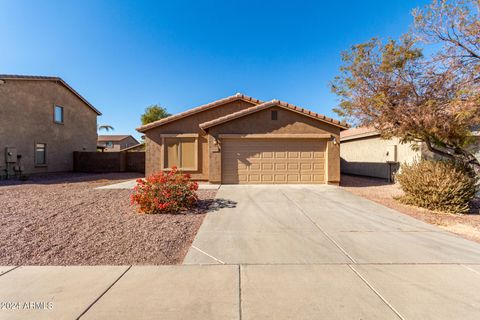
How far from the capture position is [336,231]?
4.89 metres

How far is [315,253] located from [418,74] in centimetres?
699

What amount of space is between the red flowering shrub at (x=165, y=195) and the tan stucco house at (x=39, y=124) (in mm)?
13630

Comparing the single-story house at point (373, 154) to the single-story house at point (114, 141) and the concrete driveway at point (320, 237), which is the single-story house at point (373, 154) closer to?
the concrete driveway at point (320, 237)

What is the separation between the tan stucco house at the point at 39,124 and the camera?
13.9 m

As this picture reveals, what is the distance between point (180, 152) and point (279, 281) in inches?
404

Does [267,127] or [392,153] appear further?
[392,153]

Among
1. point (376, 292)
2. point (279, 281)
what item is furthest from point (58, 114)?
point (376, 292)

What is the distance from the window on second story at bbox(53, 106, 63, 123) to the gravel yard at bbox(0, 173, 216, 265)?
42.1 feet

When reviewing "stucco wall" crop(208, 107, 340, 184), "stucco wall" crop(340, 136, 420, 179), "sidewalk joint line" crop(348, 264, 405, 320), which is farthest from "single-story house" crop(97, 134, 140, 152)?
"sidewalk joint line" crop(348, 264, 405, 320)

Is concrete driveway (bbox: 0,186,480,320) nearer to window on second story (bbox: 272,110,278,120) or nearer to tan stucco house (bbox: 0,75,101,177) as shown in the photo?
window on second story (bbox: 272,110,278,120)

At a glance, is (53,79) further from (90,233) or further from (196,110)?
(90,233)

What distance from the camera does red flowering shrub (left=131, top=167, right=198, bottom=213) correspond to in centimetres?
607

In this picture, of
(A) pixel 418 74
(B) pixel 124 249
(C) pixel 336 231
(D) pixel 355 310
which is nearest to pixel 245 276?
(D) pixel 355 310

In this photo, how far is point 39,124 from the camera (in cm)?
1578
